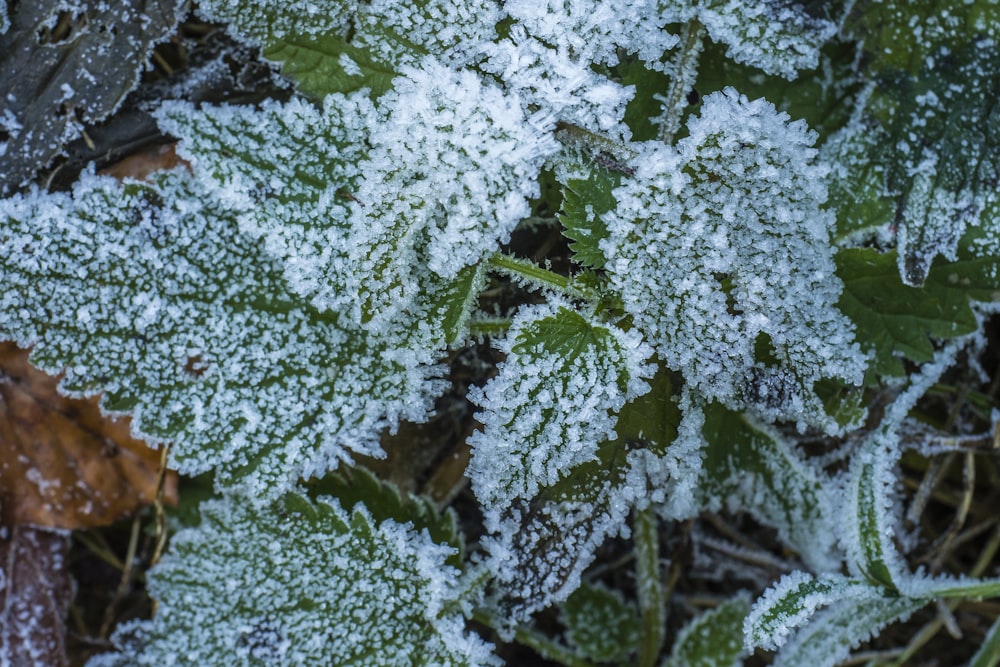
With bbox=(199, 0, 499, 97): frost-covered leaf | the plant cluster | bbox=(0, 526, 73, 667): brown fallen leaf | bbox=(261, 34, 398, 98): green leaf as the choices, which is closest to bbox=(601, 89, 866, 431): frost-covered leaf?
the plant cluster

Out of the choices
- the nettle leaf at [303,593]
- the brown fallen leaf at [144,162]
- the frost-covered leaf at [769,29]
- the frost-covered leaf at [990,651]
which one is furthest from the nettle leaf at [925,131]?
the brown fallen leaf at [144,162]

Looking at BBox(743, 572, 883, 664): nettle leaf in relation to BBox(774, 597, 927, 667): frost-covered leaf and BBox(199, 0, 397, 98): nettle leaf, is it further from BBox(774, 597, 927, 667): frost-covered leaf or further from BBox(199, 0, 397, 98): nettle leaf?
BBox(199, 0, 397, 98): nettle leaf

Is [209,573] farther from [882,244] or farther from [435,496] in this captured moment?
[882,244]

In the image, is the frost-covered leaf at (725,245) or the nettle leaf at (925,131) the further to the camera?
the nettle leaf at (925,131)

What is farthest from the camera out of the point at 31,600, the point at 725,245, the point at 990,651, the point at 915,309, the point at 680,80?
the point at 31,600

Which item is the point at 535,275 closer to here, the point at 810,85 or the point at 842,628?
the point at 810,85

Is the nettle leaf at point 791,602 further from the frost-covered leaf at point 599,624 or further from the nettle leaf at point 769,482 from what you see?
the frost-covered leaf at point 599,624

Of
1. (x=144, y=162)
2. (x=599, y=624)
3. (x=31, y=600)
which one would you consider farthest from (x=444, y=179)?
(x=31, y=600)
